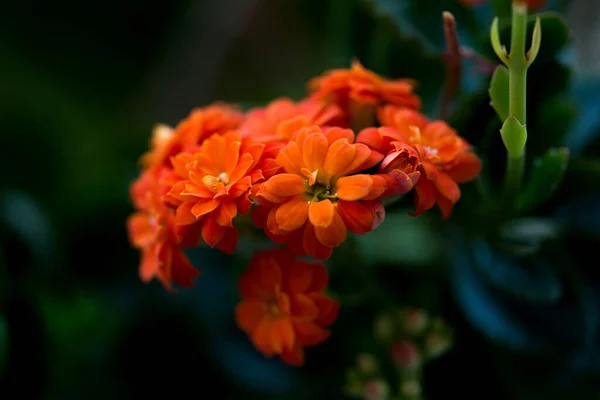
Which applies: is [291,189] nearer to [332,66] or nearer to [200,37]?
[332,66]

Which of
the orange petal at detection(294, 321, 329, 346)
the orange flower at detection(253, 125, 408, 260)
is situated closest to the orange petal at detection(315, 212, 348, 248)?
the orange flower at detection(253, 125, 408, 260)

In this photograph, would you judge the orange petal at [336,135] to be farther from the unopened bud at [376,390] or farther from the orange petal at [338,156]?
the unopened bud at [376,390]

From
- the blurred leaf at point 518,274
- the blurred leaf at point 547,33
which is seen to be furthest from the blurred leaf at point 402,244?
the blurred leaf at point 547,33

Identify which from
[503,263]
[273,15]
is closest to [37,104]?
[273,15]

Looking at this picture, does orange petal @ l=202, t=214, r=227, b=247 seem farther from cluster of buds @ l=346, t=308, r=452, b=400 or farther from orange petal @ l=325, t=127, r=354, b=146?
cluster of buds @ l=346, t=308, r=452, b=400

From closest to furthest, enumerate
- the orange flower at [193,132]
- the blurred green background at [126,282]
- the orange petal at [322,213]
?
1. the orange petal at [322,213]
2. the orange flower at [193,132]
3. the blurred green background at [126,282]

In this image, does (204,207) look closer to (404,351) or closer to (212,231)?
(212,231)
